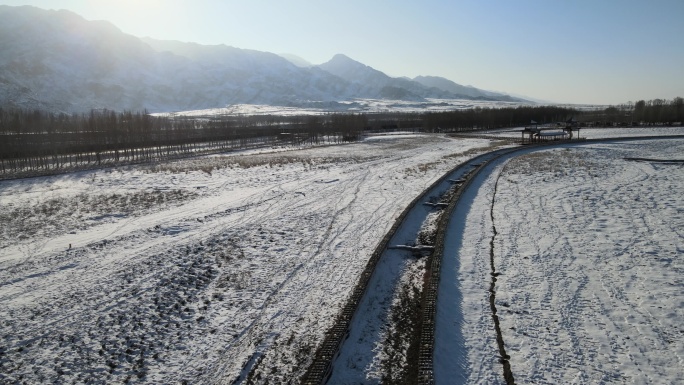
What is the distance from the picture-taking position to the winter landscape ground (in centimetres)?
A: 772

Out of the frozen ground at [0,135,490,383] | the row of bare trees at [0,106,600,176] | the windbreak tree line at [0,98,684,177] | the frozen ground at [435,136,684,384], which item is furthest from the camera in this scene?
the windbreak tree line at [0,98,684,177]

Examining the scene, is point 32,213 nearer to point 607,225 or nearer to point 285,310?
point 285,310

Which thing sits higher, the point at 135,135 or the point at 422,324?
the point at 135,135

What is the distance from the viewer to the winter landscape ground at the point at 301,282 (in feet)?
25.3

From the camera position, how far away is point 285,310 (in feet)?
31.4

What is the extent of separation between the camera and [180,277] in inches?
457

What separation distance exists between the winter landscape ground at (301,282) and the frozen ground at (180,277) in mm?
51

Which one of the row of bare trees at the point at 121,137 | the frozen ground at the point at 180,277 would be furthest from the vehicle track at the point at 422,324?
the row of bare trees at the point at 121,137

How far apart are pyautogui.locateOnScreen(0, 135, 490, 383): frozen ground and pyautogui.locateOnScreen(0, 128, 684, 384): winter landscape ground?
5 centimetres

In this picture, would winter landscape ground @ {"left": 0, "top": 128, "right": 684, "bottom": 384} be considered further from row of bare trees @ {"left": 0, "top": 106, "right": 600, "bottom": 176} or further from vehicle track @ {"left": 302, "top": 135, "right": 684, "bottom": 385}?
row of bare trees @ {"left": 0, "top": 106, "right": 600, "bottom": 176}

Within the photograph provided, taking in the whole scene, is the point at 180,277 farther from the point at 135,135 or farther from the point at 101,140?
the point at 135,135

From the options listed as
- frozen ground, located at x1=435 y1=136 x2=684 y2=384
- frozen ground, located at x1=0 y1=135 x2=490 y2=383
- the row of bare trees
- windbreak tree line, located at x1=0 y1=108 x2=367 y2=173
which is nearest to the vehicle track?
frozen ground, located at x1=435 y1=136 x2=684 y2=384

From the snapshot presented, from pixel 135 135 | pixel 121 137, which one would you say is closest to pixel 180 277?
pixel 135 135

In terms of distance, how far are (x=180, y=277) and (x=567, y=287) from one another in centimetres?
1023
